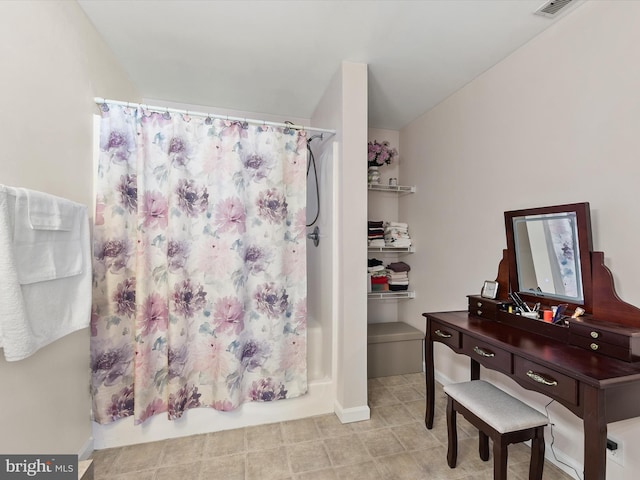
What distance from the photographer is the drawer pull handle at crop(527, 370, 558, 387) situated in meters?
1.16

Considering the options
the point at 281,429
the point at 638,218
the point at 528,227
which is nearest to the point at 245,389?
the point at 281,429

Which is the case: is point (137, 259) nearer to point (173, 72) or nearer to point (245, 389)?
point (245, 389)

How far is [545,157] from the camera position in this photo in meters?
1.74

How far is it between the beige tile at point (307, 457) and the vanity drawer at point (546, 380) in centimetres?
114

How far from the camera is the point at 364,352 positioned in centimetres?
210

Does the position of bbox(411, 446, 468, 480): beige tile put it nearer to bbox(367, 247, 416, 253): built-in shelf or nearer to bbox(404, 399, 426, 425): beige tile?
bbox(404, 399, 426, 425): beige tile

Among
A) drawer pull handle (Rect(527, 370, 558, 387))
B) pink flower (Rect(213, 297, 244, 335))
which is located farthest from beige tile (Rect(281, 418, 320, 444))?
drawer pull handle (Rect(527, 370, 558, 387))

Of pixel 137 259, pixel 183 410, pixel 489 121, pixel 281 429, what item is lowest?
Answer: pixel 281 429

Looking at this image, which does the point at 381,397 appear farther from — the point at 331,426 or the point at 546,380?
the point at 546,380

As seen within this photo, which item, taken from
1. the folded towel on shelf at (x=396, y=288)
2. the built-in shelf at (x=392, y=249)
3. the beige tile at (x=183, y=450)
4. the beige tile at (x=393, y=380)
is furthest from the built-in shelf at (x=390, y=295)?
the beige tile at (x=183, y=450)

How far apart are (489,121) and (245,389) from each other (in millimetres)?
2580

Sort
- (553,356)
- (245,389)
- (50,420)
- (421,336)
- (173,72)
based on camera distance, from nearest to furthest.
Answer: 1. (553,356)
2. (50,420)
3. (245,389)
4. (173,72)
5. (421,336)

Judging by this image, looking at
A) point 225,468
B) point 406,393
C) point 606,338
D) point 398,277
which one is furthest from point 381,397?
point 606,338

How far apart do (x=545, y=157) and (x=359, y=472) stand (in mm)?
2100
